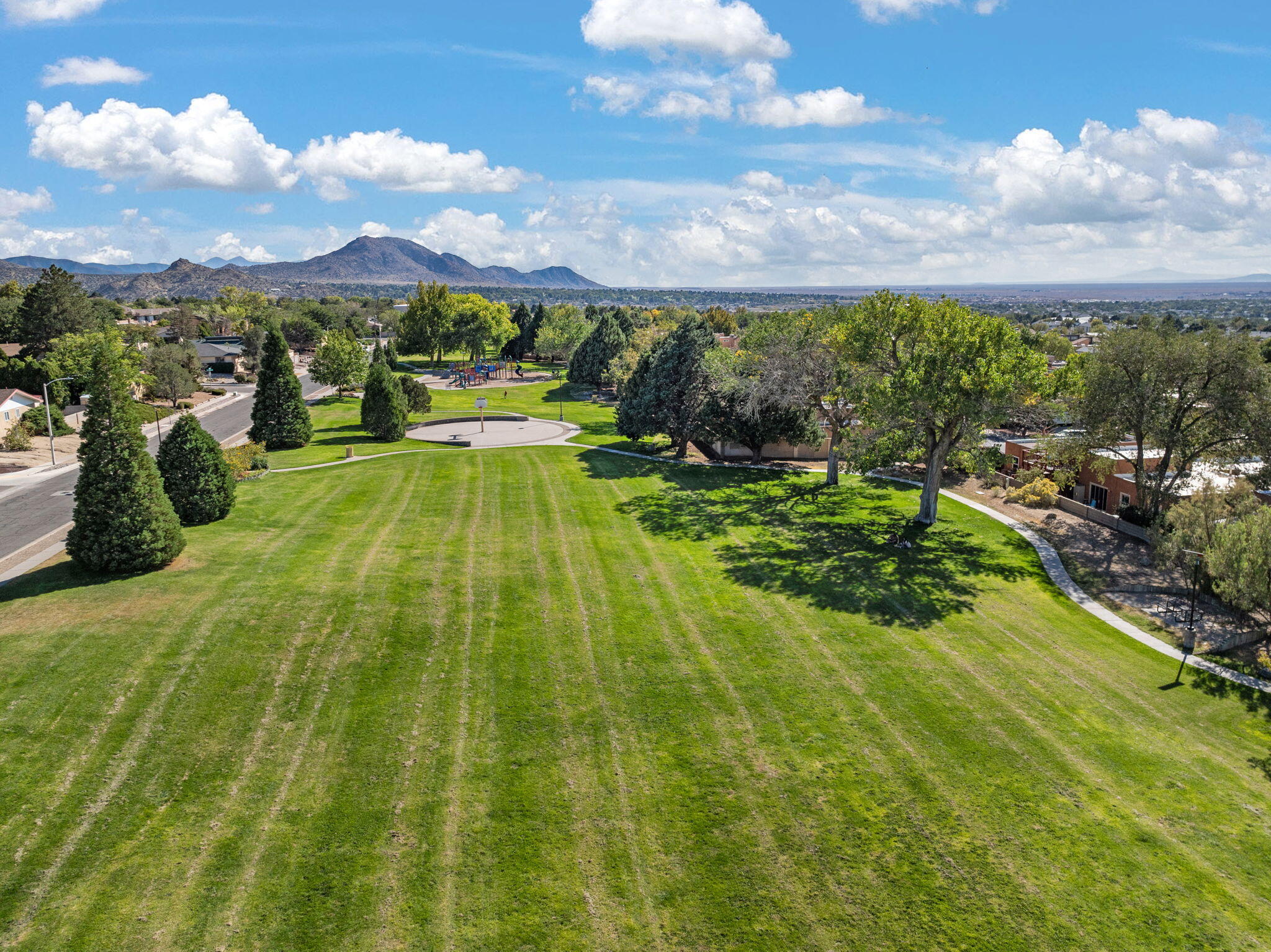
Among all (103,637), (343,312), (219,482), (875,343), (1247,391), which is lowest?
(103,637)

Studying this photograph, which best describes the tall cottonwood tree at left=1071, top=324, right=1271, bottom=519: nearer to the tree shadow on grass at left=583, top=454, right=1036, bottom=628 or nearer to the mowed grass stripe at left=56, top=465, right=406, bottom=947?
the tree shadow on grass at left=583, top=454, right=1036, bottom=628

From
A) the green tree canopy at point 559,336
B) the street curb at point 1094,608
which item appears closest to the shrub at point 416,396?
the green tree canopy at point 559,336

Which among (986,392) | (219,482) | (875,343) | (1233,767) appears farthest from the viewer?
(875,343)

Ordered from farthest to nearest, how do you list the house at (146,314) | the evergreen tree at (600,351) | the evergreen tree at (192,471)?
the house at (146,314), the evergreen tree at (600,351), the evergreen tree at (192,471)

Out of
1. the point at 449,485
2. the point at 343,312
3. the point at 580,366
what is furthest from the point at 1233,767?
the point at 343,312

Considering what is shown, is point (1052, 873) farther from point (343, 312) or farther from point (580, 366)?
point (343, 312)

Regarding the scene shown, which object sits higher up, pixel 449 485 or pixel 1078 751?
pixel 449 485

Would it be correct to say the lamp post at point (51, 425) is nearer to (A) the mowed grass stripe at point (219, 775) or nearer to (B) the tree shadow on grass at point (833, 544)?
(A) the mowed grass stripe at point (219, 775)
